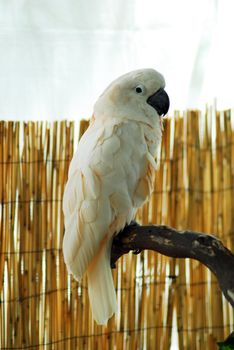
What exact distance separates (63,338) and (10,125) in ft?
2.45

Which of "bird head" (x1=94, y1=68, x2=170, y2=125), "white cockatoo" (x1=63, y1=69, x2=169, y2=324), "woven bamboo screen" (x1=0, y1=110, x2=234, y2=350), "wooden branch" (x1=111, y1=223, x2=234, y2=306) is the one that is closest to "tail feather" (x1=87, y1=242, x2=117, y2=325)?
"white cockatoo" (x1=63, y1=69, x2=169, y2=324)

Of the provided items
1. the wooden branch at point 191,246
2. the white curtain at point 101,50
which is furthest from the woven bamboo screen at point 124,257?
the wooden branch at point 191,246

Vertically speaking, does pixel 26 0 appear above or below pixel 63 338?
above

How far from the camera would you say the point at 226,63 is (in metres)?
2.85

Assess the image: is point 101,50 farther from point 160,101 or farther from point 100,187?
point 100,187

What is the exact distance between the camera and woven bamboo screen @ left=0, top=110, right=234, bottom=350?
2535mm

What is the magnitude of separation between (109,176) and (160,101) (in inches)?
9.5

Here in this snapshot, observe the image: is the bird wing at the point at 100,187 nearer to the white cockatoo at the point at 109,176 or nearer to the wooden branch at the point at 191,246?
the white cockatoo at the point at 109,176

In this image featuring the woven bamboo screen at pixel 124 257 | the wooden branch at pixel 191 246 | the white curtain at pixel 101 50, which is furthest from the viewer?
the white curtain at pixel 101 50

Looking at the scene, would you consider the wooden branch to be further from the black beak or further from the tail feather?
the black beak

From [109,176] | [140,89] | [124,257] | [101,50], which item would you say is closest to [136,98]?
[140,89]

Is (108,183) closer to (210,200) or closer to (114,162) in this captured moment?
(114,162)

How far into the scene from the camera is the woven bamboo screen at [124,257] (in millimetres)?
2535

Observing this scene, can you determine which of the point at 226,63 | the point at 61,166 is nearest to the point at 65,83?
the point at 61,166
